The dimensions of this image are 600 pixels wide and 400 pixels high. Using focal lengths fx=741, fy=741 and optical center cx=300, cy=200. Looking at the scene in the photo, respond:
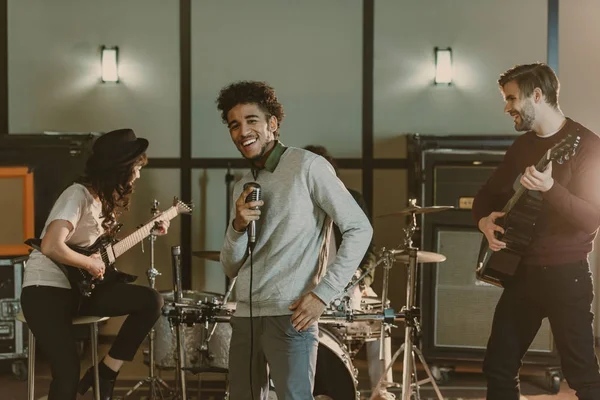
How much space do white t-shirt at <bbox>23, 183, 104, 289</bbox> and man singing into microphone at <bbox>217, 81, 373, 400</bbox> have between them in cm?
111

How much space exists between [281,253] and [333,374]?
1518 mm

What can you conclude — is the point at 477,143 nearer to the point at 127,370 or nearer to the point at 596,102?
the point at 596,102

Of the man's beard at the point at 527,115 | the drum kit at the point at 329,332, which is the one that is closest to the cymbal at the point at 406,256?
the drum kit at the point at 329,332

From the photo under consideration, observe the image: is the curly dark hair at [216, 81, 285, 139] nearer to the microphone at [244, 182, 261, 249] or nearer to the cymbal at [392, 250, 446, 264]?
the microphone at [244, 182, 261, 249]

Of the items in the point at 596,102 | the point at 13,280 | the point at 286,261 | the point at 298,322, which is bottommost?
the point at 13,280

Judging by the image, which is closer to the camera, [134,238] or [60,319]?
[60,319]

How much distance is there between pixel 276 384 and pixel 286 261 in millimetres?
381

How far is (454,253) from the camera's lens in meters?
4.90

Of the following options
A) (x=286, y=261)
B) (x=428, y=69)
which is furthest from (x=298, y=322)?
(x=428, y=69)

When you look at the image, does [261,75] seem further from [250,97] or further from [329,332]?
[250,97]

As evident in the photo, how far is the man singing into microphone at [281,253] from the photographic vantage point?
7.48ft

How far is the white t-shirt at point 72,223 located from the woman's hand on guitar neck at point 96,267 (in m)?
0.09

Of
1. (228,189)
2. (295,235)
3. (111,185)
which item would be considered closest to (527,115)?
(295,235)

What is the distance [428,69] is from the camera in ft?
18.7
